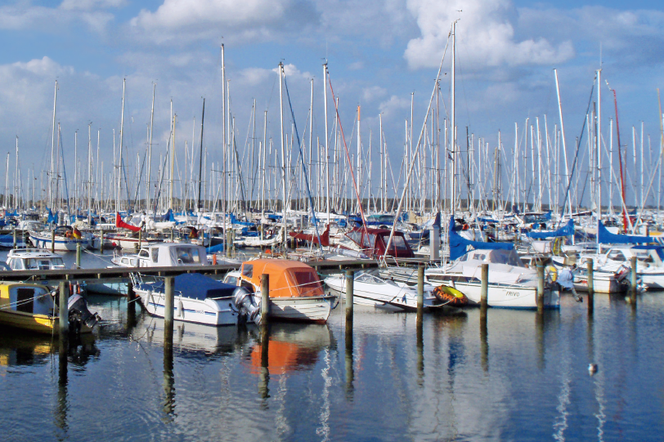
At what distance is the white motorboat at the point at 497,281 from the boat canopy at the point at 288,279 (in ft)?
23.4

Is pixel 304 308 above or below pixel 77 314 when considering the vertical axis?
below

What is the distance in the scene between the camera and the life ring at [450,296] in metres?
28.3

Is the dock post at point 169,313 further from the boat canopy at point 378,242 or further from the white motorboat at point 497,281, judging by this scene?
the boat canopy at point 378,242

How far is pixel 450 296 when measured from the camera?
1115 inches

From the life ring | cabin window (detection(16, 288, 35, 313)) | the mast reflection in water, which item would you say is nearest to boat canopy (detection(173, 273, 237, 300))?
the mast reflection in water

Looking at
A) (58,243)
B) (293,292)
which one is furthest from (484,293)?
(58,243)

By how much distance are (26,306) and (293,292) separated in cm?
950

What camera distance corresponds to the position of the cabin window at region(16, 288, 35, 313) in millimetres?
22359

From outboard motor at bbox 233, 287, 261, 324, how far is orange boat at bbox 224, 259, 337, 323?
2.55ft

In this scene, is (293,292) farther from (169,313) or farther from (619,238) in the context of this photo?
(619,238)

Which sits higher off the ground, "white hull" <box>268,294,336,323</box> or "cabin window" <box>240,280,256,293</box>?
"cabin window" <box>240,280,256,293</box>

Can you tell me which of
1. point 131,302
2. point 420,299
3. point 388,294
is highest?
point 420,299

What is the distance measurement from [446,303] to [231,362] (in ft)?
36.8

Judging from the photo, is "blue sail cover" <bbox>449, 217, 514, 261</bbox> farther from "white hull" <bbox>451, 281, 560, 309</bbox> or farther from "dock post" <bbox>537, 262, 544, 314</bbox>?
"dock post" <bbox>537, 262, 544, 314</bbox>
